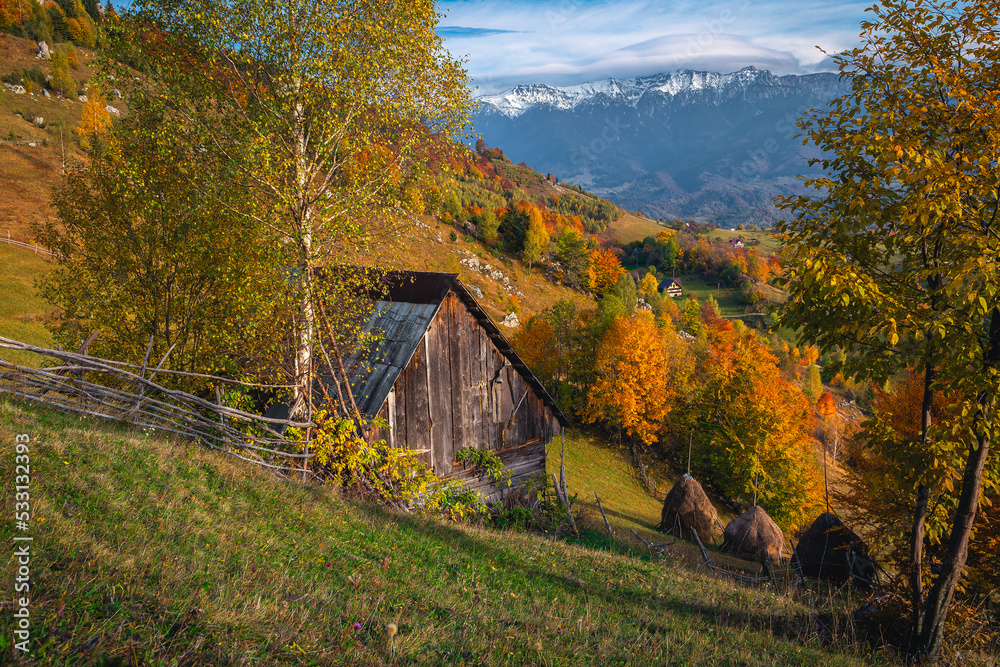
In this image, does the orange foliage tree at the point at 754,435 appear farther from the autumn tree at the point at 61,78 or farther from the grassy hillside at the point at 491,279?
the autumn tree at the point at 61,78

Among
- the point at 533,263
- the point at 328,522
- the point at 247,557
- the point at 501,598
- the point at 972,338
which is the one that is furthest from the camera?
the point at 533,263

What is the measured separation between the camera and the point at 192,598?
3.70 metres

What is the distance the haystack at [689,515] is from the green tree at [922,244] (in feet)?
75.1

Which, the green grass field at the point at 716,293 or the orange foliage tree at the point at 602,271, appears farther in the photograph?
the green grass field at the point at 716,293

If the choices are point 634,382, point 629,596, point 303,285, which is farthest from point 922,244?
point 634,382

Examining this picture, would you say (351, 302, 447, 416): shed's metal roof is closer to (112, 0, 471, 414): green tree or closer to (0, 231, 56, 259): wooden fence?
(112, 0, 471, 414): green tree

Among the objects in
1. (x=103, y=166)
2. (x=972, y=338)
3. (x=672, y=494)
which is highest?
(x=103, y=166)

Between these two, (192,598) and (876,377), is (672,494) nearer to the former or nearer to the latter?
(876,377)

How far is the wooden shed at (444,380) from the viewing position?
13.4 metres

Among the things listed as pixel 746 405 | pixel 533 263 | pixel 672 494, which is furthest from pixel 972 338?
pixel 533 263

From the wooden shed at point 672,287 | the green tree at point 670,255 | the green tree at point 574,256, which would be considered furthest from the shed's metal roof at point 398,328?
the green tree at point 670,255

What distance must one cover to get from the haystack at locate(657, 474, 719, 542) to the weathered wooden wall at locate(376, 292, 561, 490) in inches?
592

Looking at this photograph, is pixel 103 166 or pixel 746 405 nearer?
pixel 103 166

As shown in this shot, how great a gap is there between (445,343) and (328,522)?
25.2ft
